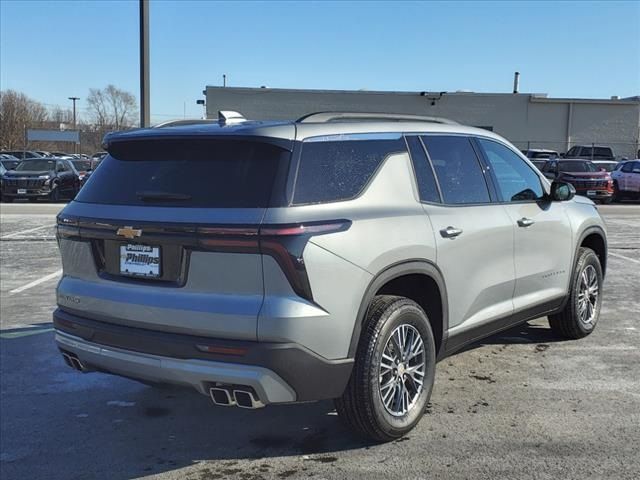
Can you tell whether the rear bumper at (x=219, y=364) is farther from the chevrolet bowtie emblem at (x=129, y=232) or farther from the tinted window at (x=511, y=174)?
the tinted window at (x=511, y=174)

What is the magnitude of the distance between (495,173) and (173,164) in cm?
248

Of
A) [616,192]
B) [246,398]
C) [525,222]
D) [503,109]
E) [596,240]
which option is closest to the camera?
[246,398]

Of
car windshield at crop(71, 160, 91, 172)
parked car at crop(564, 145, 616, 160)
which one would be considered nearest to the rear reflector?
car windshield at crop(71, 160, 91, 172)

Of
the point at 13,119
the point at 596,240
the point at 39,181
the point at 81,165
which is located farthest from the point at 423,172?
the point at 13,119

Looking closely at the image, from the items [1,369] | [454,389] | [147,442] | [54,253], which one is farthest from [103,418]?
[54,253]

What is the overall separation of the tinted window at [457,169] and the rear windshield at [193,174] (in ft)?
4.38

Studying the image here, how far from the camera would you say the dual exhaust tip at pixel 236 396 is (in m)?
3.22

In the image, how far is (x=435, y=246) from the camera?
3971 mm

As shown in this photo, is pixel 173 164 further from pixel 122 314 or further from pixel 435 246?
pixel 435 246

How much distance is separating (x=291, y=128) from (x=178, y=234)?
82cm

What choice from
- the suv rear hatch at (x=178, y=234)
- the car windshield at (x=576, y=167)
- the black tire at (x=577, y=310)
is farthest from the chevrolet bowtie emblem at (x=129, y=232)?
the car windshield at (x=576, y=167)

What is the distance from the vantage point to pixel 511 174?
5102 millimetres

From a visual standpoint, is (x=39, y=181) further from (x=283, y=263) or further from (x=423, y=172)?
(x=283, y=263)

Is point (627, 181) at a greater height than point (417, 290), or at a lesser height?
greater
